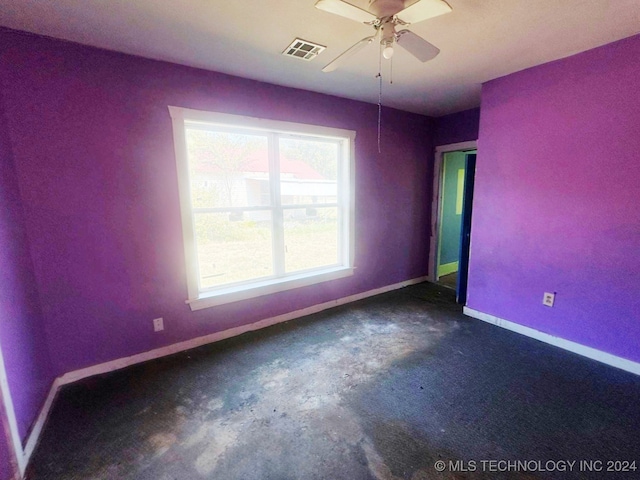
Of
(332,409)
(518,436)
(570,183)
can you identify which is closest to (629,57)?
(570,183)

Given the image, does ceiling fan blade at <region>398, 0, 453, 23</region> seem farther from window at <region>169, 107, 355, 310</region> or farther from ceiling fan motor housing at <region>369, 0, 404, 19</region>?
window at <region>169, 107, 355, 310</region>

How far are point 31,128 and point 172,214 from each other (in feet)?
3.32

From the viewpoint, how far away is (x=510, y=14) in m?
1.70

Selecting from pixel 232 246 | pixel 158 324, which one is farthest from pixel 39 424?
pixel 232 246

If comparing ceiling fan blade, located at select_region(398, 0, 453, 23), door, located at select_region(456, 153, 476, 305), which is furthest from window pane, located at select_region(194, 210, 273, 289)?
door, located at select_region(456, 153, 476, 305)

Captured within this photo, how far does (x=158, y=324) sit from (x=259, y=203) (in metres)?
1.46

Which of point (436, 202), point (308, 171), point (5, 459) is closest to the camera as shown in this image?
point (5, 459)

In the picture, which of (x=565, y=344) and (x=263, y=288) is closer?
(x=565, y=344)

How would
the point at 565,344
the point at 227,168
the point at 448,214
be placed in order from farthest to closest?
the point at 448,214 < the point at 227,168 < the point at 565,344

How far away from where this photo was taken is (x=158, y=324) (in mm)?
2449

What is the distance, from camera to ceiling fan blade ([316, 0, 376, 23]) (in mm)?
1259

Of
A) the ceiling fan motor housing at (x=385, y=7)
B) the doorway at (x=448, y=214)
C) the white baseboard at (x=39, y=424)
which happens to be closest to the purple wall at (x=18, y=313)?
the white baseboard at (x=39, y=424)

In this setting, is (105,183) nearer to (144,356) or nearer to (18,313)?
(18,313)

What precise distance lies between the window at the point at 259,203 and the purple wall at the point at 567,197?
1.58 metres
